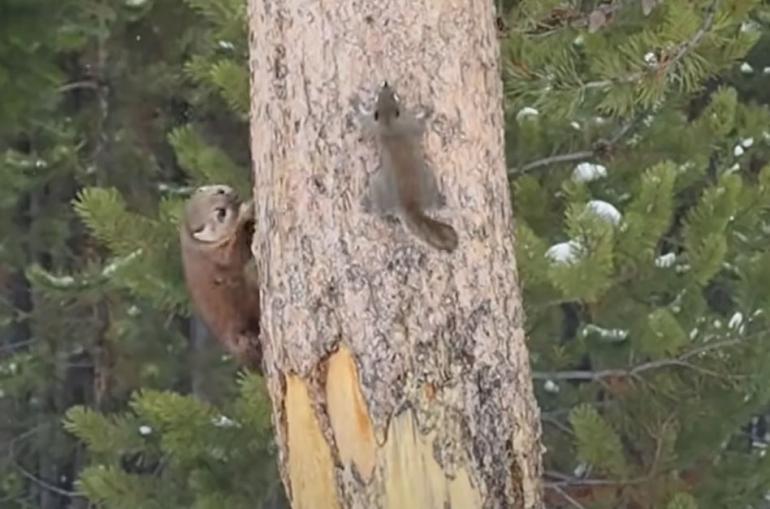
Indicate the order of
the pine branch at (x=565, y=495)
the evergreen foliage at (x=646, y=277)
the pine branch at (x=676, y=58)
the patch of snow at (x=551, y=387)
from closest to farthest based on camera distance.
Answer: the pine branch at (x=676, y=58)
the evergreen foliage at (x=646, y=277)
the pine branch at (x=565, y=495)
the patch of snow at (x=551, y=387)

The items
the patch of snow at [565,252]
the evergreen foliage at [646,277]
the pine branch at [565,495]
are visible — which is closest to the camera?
the patch of snow at [565,252]

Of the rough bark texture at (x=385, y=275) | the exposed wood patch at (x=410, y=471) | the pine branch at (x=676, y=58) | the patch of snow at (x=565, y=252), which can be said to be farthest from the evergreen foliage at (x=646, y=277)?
the exposed wood patch at (x=410, y=471)

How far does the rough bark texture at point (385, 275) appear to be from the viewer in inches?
140

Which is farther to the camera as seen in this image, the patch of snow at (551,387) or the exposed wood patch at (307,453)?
the patch of snow at (551,387)

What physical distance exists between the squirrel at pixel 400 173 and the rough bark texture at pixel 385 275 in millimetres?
27

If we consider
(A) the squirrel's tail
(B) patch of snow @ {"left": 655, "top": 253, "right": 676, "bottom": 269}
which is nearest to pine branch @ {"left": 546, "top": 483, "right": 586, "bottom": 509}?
(B) patch of snow @ {"left": 655, "top": 253, "right": 676, "bottom": 269}

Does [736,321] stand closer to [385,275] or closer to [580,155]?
[580,155]

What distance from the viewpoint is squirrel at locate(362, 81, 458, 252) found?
3.53 meters

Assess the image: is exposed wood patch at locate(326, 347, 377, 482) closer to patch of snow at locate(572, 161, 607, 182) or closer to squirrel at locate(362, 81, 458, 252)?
squirrel at locate(362, 81, 458, 252)

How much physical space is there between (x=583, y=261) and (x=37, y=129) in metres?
4.52

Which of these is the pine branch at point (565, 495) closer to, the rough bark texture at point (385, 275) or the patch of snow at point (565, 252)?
the patch of snow at point (565, 252)

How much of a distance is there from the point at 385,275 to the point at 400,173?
227 mm

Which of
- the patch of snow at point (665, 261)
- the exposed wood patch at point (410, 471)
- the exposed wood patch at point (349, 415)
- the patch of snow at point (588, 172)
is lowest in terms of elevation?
the exposed wood patch at point (410, 471)

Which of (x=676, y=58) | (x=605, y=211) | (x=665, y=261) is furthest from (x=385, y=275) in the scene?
(x=665, y=261)
